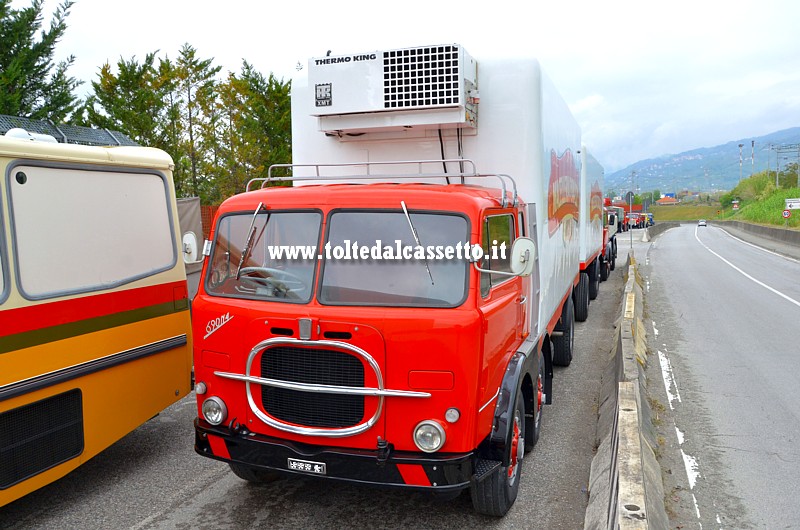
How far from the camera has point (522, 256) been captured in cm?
423

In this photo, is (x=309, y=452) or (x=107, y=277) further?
(x=107, y=277)

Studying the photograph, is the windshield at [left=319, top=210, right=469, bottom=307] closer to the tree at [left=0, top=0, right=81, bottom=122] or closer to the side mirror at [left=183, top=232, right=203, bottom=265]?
the side mirror at [left=183, top=232, right=203, bottom=265]

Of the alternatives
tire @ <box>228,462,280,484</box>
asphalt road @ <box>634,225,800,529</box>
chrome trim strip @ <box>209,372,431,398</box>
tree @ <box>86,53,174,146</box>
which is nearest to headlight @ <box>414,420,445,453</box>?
chrome trim strip @ <box>209,372,431,398</box>

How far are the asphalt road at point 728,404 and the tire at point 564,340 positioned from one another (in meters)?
1.11

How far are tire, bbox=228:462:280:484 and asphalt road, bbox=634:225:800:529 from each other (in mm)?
3070

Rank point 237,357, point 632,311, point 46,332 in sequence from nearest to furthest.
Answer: point 237,357, point 46,332, point 632,311

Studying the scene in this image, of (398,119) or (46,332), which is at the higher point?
(398,119)

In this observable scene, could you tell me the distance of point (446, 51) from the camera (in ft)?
17.3

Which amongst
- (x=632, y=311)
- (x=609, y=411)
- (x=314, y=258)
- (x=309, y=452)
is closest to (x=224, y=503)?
(x=309, y=452)

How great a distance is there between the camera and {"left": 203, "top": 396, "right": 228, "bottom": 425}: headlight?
169 inches

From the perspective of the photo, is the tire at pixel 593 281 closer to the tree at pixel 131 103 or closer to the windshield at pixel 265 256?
the windshield at pixel 265 256

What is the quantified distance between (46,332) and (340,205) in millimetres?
2258

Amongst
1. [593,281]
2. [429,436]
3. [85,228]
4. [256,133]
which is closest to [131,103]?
[256,133]

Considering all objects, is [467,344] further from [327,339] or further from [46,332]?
[46,332]
